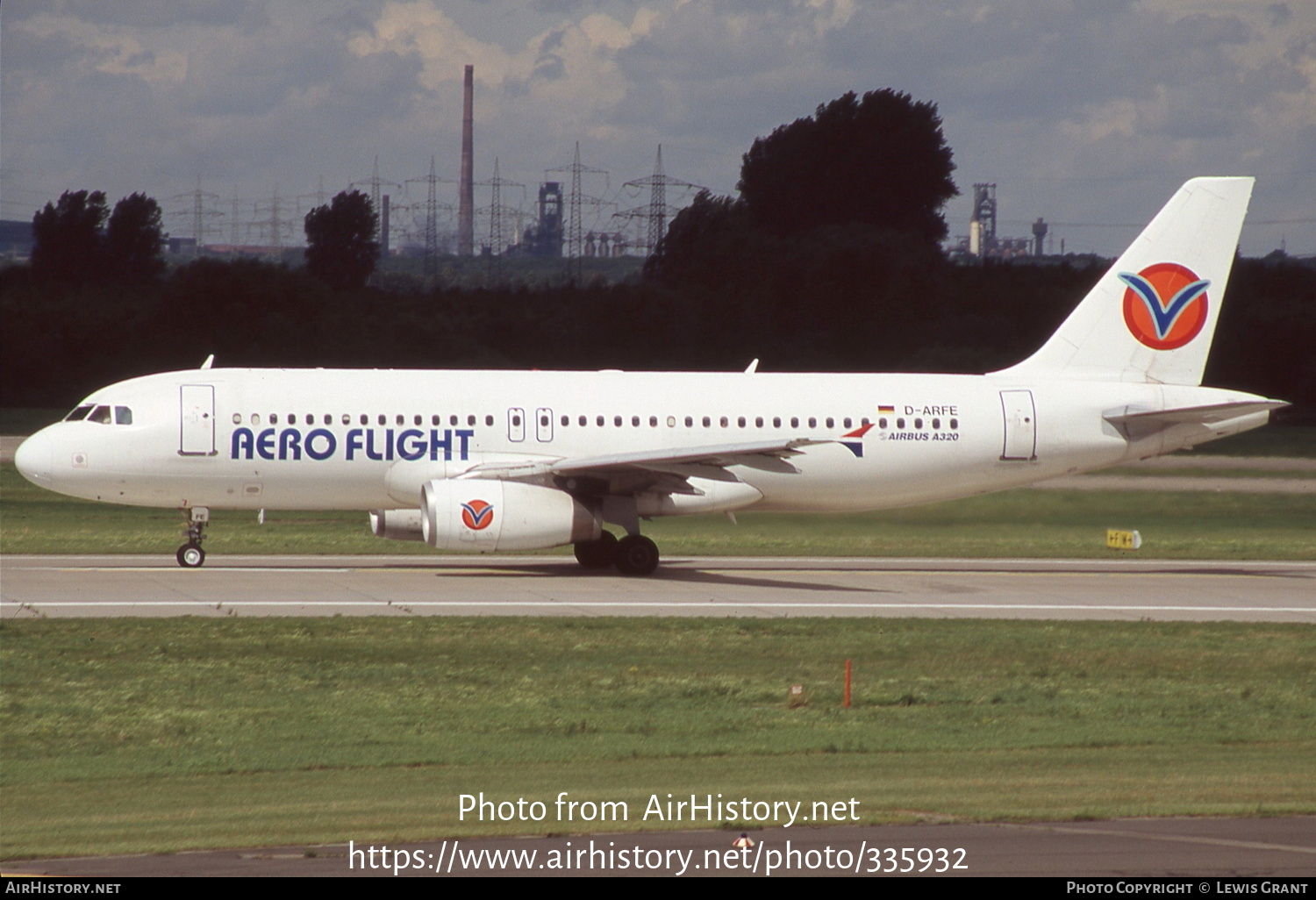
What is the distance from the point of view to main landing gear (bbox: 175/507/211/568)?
97.1ft

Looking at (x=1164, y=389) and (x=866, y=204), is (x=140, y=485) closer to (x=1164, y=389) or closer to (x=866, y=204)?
(x=1164, y=389)

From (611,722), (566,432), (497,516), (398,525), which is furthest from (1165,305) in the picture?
(611,722)

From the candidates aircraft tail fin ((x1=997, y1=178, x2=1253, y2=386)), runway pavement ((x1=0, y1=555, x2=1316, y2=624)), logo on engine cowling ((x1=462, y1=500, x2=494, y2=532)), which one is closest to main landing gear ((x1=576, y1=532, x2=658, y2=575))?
runway pavement ((x1=0, y1=555, x2=1316, y2=624))

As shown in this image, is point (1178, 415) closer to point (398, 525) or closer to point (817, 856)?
point (398, 525)

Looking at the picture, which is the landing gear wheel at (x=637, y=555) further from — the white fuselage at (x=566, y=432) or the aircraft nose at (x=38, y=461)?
the aircraft nose at (x=38, y=461)

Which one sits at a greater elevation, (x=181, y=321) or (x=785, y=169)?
(x=785, y=169)

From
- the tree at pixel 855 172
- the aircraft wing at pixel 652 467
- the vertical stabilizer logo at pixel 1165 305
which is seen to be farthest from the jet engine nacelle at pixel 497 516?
the tree at pixel 855 172

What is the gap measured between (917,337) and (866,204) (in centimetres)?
2925

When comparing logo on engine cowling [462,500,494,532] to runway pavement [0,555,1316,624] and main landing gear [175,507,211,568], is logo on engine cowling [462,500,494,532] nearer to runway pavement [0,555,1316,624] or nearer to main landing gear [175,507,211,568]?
runway pavement [0,555,1316,624]

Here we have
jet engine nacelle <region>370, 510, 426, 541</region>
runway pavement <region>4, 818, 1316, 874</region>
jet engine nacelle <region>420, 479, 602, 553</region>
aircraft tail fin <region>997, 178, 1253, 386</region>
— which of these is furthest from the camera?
aircraft tail fin <region>997, 178, 1253, 386</region>

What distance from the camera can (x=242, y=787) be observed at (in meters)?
13.8

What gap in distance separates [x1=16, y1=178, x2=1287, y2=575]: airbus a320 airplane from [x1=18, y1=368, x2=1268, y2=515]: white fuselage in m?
0.04

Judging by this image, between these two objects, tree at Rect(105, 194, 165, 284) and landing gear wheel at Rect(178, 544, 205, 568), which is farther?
tree at Rect(105, 194, 165, 284)

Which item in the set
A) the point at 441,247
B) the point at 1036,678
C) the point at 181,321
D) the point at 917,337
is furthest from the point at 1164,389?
the point at 441,247
